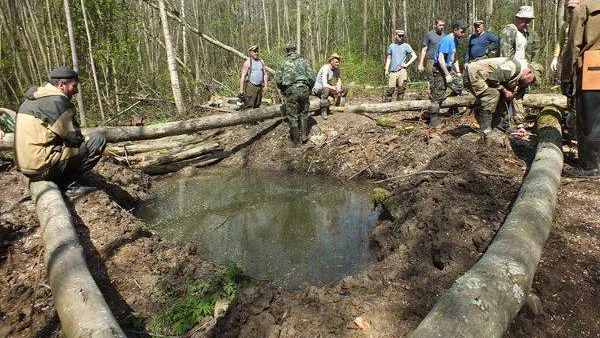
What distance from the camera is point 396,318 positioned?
2.60 m

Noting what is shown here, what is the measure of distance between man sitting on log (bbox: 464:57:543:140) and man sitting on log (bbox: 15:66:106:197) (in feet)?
17.7

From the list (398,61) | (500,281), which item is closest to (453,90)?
(398,61)

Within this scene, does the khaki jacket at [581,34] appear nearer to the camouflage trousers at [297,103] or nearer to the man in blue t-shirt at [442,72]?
the man in blue t-shirt at [442,72]

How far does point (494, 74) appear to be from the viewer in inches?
210

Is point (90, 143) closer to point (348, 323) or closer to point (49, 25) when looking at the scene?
point (348, 323)

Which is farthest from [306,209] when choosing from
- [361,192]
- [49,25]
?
[49,25]

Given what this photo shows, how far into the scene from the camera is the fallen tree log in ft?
26.5

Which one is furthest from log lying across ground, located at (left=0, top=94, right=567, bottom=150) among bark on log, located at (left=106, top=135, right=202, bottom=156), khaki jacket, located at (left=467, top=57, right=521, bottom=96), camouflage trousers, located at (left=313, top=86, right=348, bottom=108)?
khaki jacket, located at (left=467, top=57, right=521, bottom=96)

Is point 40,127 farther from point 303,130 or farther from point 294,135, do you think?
point 303,130

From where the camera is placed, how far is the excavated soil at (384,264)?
2.60 meters

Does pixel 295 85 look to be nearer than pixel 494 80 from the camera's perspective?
No

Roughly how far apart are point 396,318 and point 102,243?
121 inches

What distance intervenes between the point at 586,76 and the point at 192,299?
4584 millimetres

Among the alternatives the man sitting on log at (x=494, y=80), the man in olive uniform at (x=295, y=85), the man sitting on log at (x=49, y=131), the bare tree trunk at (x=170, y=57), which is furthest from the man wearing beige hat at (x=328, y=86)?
the man sitting on log at (x=49, y=131)
